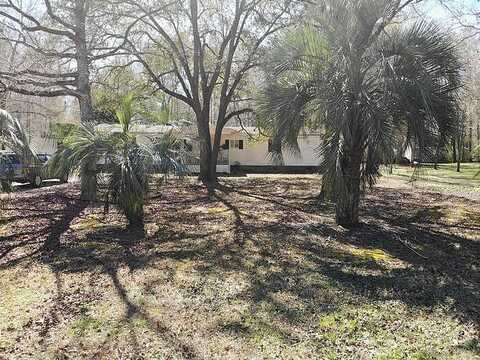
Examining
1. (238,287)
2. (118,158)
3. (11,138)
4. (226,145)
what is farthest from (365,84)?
(226,145)

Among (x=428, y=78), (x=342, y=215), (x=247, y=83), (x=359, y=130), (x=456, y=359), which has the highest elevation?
(x=247, y=83)

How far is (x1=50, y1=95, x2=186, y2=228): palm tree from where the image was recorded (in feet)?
21.3

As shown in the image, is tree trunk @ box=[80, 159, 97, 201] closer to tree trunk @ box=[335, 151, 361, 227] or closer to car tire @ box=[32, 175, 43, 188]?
tree trunk @ box=[335, 151, 361, 227]

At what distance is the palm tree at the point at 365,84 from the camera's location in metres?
6.27

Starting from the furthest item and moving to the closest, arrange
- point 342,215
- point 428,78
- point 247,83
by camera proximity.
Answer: point 247,83 → point 342,215 → point 428,78

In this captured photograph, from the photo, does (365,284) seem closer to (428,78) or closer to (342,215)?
(342,215)

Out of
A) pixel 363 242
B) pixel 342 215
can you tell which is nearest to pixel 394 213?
pixel 342 215

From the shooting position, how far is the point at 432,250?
6.39 metres

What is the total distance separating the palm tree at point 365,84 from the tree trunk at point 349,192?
128 millimetres

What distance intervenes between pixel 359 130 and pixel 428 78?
1.37 metres

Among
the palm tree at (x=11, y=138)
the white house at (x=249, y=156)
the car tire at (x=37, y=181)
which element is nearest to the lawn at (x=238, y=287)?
the palm tree at (x=11, y=138)

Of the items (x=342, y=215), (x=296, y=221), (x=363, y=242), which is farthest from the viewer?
(x=296, y=221)

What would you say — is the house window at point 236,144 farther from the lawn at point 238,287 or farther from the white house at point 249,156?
the lawn at point 238,287

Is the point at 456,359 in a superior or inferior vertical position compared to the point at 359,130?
inferior
